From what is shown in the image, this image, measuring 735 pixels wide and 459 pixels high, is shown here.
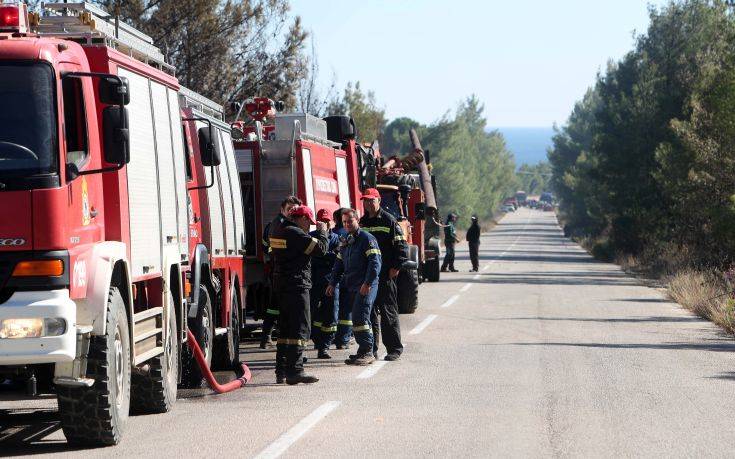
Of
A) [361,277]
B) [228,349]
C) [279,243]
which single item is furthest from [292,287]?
[361,277]

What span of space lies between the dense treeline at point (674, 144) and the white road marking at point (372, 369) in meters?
14.4

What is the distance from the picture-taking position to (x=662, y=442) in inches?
372

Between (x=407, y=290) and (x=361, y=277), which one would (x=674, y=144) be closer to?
(x=407, y=290)

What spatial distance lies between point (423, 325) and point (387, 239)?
5.49 meters

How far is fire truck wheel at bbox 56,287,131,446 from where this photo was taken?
900 centimetres

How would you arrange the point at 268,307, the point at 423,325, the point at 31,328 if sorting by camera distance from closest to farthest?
the point at 31,328 < the point at 268,307 < the point at 423,325

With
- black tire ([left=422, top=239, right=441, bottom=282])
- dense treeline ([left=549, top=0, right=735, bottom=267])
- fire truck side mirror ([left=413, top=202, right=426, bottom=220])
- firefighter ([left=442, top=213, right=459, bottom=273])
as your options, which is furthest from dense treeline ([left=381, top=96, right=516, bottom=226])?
fire truck side mirror ([left=413, top=202, right=426, bottom=220])

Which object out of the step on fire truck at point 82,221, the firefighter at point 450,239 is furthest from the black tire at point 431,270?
the step on fire truck at point 82,221

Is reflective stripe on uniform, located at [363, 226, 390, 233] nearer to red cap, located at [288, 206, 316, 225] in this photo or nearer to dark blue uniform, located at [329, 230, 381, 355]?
dark blue uniform, located at [329, 230, 381, 355]

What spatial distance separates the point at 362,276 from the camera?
15.1 meters

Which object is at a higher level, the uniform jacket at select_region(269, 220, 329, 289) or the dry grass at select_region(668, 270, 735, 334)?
the uniform jacket at select_region(269, 220, 329, 289)

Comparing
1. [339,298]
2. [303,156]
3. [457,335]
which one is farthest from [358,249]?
[457,335]

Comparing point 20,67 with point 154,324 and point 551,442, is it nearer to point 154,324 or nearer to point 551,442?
point 154,324

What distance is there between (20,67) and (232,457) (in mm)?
2881
